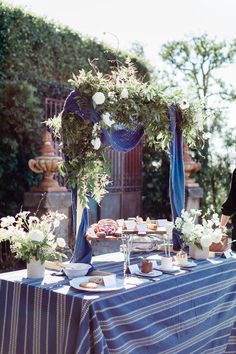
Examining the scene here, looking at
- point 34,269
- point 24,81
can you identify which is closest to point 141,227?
point 34,269

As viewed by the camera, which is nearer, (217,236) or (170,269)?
(170,269)

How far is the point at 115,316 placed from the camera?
2.57m

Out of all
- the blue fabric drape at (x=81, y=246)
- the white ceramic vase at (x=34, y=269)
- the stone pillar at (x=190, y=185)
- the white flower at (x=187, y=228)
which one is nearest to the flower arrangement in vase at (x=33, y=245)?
the white ceramic vase at (x=34, y=269)

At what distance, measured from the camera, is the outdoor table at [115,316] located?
8.09 feet

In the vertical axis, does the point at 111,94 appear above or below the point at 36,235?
above

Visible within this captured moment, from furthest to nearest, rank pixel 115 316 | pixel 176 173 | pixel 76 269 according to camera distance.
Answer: pixel 176 173
pixel 76 269
pixel 115 316

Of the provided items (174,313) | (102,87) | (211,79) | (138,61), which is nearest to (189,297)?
(174,313)

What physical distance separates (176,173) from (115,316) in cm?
162

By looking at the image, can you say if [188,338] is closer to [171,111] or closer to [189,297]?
[189,297]

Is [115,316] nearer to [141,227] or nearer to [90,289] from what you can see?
[90,289]

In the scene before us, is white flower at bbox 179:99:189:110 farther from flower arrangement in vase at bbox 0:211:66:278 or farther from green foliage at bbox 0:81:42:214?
green foliage at bbox 0:81:42:214

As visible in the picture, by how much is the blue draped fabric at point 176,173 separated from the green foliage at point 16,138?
8.35 ft

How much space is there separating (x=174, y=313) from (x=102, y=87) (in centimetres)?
143

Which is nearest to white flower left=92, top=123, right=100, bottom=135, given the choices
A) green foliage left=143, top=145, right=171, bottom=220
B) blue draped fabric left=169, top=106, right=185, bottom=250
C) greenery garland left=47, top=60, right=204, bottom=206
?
greenery garland left=47, top=60, right=204, bottom=206
